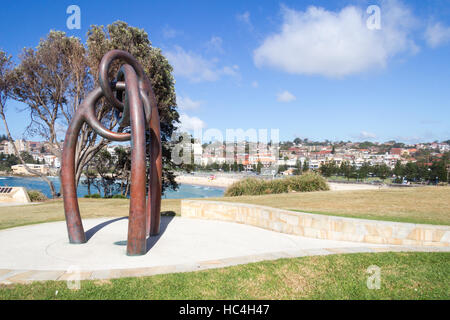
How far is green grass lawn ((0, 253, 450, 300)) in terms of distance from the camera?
4.59 metres

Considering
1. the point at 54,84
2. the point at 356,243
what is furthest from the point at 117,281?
the point at 54,84

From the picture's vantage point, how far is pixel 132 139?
277 inches

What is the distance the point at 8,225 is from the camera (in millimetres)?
10633

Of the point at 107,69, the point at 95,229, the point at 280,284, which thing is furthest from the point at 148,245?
the point at 107,69

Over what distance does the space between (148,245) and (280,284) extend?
395 centimetres

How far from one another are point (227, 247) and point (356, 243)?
3.28 m

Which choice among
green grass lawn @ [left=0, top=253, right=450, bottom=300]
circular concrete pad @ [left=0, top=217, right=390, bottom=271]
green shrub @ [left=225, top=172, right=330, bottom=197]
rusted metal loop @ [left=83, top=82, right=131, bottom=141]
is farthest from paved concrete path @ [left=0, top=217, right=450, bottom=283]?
green shrub @ [left=225, top=172, right=330, bottom=197]

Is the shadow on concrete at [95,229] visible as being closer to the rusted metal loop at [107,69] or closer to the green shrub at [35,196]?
the rusted metal loop at [107,69]

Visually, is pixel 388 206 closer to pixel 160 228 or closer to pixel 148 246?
pixel 160 228

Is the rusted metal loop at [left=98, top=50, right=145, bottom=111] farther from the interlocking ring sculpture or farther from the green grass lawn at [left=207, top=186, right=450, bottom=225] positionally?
the green grass lawn at [left=207, top=186, right=450, bottom=225]

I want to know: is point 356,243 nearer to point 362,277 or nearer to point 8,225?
point 362,277

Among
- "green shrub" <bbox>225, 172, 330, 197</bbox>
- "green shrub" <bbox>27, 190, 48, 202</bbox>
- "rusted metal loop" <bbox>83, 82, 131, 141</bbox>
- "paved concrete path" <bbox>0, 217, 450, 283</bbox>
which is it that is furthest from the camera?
"green shrub" <bbox>225, 172, 330, 197</bbox>

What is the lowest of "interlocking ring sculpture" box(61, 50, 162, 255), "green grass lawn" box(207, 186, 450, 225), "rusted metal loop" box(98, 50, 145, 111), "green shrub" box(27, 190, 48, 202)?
"green shrub" box(27, 190, 48, 202)

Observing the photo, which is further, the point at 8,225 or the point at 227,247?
the point at 8,225
